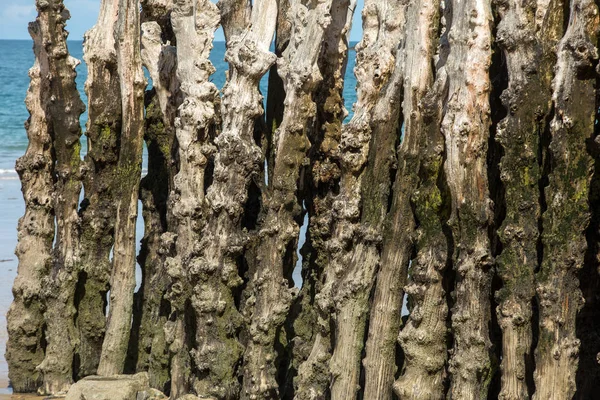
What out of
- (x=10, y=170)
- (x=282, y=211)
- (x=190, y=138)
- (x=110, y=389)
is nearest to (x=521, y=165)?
(x=282, y=211)

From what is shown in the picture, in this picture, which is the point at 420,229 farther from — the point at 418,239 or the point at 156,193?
the point at 156,193

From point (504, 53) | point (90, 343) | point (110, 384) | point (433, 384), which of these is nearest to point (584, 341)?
point (433, 384)

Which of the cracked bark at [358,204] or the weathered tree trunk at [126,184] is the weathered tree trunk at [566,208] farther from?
the weathered tree trunk at [126,184]

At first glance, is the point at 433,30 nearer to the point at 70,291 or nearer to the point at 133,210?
the point at 133,210

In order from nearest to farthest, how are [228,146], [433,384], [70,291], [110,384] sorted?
[433,384], [228,146], [110,384], [70,291]

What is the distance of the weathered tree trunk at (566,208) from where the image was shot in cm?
496

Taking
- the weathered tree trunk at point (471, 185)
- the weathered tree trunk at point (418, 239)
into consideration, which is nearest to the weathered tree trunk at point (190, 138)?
the weathered tree trunk at point (418, 239)

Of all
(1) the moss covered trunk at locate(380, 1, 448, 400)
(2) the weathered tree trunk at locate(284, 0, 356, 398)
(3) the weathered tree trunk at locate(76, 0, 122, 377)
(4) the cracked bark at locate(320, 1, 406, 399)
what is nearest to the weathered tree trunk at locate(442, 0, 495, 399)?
(1) the moss covered trunk at locate(380, 1, 448, 400)

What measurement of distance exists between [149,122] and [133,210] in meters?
0.65

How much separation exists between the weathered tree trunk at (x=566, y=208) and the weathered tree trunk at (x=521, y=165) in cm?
12

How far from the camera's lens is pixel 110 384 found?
660 cm

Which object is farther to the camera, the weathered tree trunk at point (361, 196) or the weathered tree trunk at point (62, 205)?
the weathered tree trunk at point (62, 205)

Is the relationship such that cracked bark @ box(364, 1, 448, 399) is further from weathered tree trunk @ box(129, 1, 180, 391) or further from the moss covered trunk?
weathered tree trunk @ box(129, 1, 180, 391)

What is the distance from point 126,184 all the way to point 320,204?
4.34ft
